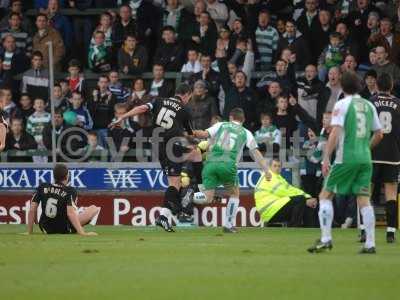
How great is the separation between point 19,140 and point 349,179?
12.3 m

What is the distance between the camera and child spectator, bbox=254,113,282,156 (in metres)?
23.3

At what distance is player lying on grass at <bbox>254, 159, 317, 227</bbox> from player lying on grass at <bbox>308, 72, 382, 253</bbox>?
7.71m

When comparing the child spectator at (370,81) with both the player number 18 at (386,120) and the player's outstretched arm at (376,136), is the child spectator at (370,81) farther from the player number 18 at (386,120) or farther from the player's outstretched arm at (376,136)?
the player's outstretched arm at (376,136)

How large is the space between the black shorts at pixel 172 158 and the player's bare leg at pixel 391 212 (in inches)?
158

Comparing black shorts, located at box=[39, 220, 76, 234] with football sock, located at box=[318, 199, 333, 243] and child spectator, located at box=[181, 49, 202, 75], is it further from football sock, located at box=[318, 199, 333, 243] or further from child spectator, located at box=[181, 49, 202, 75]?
child spectator, located at box=[181, 49, 202, 75]

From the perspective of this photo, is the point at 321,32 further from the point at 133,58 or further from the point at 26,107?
the point at 26,107

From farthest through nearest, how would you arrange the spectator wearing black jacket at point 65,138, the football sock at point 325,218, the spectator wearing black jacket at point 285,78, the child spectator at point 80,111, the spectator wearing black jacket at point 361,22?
1. the child spectator at point 80,111
2. the spectator wearing black jacket at point 65,138
3. the spectator wearing black jacket at point 361,22
4. the spectator wearing black jacket at point 285,78
5. the football sock at point 325,218

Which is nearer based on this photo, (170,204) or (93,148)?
(170,204)

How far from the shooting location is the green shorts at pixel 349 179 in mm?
13756

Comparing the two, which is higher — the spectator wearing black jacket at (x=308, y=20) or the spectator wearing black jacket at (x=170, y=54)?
the spectator wearing black jacket at (x=308, y=20)

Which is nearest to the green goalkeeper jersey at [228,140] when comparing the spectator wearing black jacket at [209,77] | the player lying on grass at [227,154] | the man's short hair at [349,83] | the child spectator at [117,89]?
the player lying on grass at [227,154]

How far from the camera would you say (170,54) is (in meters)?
25.5

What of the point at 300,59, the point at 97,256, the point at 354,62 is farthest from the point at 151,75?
the point at 97,256

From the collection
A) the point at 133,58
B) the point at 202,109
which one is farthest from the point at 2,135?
the point at 133,58
